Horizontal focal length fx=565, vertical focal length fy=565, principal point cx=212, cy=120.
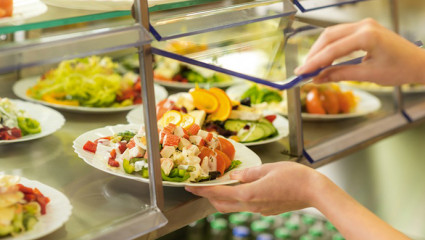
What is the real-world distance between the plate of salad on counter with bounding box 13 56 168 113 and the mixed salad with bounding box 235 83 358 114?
1.11ft

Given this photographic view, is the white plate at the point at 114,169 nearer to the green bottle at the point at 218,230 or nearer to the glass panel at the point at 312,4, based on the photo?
the glass panel at the point at 312,4

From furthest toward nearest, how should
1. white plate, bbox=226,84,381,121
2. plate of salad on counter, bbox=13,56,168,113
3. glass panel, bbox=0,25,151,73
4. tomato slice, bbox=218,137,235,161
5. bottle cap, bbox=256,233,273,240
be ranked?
bottle cap, bbox=256,233,273,240, white plate, bbox=226,84,381,121, plate of salad on counter, bbox=13,56,168,113, tomato slice, bbox=218,137,235,161, glass panel, bbox=0,25,151,73

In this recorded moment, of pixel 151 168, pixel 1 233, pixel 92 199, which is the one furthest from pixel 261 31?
pixel 1 233

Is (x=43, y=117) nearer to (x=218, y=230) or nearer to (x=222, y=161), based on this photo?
(x=222, y=161)

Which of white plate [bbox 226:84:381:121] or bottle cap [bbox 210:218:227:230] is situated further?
bottle cap [bbox 210:218:227:230]

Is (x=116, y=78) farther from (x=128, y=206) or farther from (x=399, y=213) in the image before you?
(x=399, y=213)

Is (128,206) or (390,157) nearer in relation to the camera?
(128,206)

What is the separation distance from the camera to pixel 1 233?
1.03m

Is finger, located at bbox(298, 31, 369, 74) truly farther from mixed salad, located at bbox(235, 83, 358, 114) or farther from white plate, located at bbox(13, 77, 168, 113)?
mixed salad, located at bbox(235, 83, 358, 114)

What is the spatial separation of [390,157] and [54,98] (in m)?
1.71

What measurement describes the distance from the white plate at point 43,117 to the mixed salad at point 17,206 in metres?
0.36

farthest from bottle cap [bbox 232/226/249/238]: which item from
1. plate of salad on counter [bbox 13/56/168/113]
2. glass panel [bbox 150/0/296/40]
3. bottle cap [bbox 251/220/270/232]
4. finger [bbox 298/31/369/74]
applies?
finger [bbox 298/31/369/74]

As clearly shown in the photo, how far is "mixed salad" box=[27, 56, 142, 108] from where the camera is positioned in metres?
1.82

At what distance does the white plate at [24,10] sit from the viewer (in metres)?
1.05
